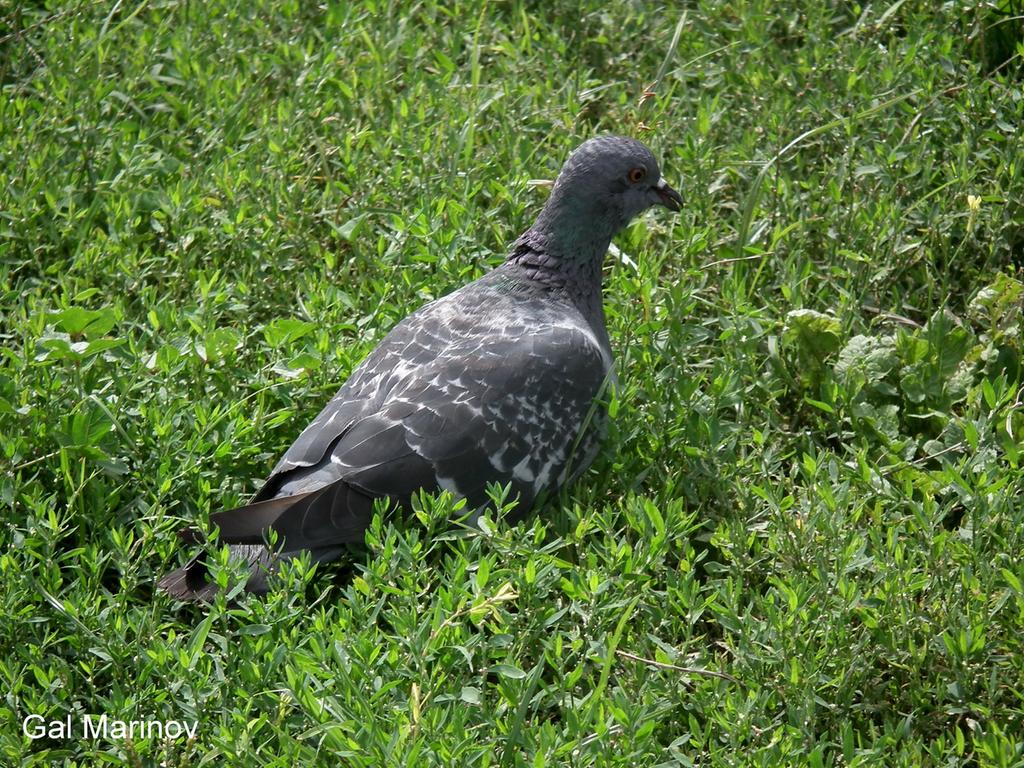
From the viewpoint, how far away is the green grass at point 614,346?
144 inches

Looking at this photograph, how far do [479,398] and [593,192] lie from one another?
3.68 feet

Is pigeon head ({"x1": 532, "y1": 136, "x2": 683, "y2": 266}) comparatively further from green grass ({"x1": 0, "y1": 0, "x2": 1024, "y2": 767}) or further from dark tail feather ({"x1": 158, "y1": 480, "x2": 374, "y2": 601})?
dark tail feather ({"x1": 158, "y1": 480, "x2": 374, "y2": 601})

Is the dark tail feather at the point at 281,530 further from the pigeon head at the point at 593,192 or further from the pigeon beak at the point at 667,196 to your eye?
the pigeon beak at the point at 667,196

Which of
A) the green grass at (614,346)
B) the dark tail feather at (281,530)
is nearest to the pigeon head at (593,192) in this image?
the green grass at (614,346)

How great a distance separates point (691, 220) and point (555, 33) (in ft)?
5.41

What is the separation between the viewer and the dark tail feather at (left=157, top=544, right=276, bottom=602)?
13.1 ft

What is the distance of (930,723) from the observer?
12.4 ft

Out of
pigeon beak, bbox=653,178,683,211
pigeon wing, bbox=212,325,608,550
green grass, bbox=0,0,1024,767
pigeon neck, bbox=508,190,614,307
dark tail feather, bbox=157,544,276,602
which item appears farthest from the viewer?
pigeon beak, bbox=653,178,683,211

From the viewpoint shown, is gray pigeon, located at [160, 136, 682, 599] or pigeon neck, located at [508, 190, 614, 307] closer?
gray pigeon, located at [160, 136, 682, 599]

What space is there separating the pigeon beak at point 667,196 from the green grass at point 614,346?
34cm

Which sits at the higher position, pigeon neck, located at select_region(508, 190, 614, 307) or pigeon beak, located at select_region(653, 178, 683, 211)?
pigeon beak, located at select_region(653, 178, 683, 211)

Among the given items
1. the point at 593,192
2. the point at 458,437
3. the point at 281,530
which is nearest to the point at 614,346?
the point at 593,192

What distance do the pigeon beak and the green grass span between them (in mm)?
340

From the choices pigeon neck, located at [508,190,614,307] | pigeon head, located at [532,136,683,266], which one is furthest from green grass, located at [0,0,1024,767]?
pigeon head, located at [532,136,683,266]
